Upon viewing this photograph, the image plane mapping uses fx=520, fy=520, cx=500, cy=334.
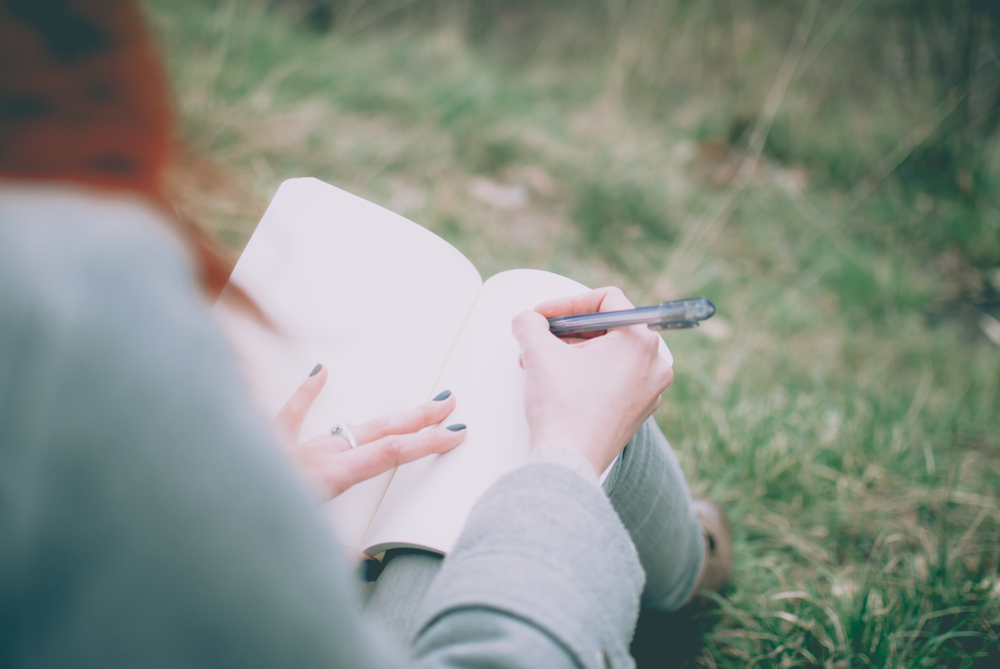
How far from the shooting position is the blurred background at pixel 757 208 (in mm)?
1056

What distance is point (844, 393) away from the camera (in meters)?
1.44

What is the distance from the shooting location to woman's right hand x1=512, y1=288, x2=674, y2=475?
22.5 inches

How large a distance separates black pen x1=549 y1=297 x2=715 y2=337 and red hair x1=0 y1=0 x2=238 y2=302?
48 cm

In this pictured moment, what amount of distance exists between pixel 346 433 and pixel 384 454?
6cm

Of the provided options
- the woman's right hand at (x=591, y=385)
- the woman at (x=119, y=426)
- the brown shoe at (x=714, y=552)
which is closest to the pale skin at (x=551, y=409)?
the woman's right hand at (x=591, y=385)

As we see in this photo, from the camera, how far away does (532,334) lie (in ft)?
2.19

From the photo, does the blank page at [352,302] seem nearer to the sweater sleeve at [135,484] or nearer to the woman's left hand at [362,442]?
the woman's left hand at [362,442]

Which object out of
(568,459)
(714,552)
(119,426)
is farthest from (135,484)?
(714,552)

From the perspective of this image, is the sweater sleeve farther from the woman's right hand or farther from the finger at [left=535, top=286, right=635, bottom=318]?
the finger at [left=535, top=286, right=635, bottom=318]

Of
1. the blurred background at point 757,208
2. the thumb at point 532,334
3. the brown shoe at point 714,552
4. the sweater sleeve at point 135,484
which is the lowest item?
the brown shoe at point 714,552

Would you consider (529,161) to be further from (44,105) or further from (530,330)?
(44,105)

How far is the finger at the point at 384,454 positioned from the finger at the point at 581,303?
199 mm

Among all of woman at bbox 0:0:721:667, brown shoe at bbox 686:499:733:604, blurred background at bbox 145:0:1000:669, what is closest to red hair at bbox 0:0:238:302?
woman at bbox 0:0:721:667

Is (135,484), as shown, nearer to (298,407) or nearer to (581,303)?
(298,407)
